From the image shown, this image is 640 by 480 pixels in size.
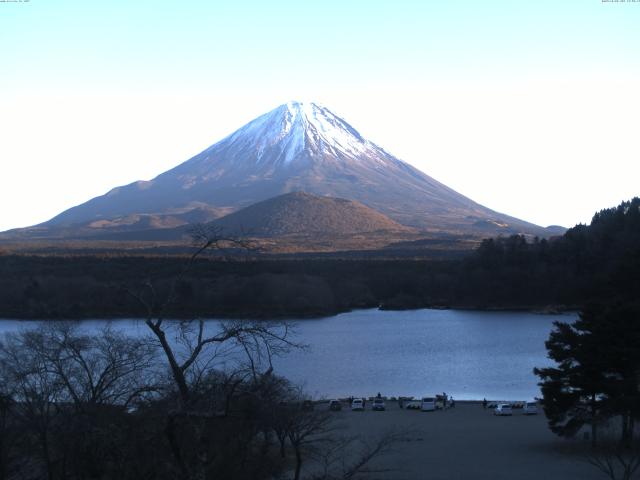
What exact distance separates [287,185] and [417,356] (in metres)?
76.1

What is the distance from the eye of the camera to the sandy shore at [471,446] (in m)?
11.0

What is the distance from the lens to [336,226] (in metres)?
83.9

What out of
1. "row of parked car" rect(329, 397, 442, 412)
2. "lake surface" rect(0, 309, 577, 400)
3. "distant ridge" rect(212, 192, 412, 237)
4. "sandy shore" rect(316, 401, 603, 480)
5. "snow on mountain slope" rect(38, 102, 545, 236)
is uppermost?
"snow on mountain slope" rect(38, 102, 545, 236)

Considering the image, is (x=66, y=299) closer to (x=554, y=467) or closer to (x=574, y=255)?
(x=574, y=255)

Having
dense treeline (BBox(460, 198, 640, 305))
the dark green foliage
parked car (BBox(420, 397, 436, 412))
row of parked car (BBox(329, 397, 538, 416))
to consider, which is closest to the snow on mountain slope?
dense treeline (BBox(460, 198, 640, 305))

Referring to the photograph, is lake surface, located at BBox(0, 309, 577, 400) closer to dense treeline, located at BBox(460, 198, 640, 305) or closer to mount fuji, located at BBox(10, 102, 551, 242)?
dense treeline, located at BBox(460, 198, 640, 305)

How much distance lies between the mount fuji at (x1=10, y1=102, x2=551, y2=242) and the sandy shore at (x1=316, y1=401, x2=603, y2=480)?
70330mm

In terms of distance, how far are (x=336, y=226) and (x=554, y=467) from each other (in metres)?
72.6

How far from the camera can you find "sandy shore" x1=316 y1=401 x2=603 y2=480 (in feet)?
36.1

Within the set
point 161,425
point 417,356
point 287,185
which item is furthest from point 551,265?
point 287,185

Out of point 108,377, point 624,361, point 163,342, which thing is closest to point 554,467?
point 624,361

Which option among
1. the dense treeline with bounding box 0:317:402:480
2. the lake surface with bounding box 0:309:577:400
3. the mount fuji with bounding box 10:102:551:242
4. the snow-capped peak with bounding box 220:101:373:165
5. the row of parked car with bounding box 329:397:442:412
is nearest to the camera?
the dense treeline with bounding box 0:317:402:480

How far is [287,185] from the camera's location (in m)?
102

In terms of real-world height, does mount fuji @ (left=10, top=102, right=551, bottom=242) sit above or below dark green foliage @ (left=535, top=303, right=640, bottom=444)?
above
